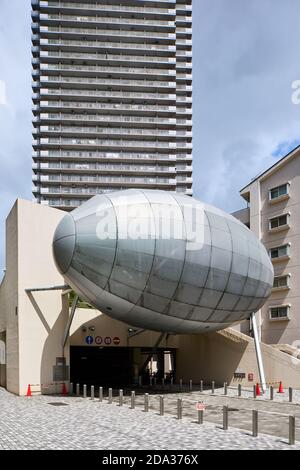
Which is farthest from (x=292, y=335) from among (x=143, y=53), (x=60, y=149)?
(x=143, y=53)

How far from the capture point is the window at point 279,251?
169 ft

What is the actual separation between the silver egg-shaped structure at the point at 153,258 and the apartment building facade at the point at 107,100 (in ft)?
294

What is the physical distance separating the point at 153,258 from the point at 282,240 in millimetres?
32638

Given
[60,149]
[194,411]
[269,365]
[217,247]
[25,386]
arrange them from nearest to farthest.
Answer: [194,411], [217,247], [25,386], [269,365], [60,149]

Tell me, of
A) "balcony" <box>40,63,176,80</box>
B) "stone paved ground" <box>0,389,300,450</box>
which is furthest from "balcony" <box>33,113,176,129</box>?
"stone paved ground" <box>0,389,300,450</box>

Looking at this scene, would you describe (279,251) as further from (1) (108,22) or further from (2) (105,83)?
(1) (108,22)

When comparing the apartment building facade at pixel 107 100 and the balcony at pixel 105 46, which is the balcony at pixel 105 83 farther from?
the balcony at pixel 105 46

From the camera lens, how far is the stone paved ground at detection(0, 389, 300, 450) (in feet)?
44.2

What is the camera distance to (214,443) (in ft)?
44.7

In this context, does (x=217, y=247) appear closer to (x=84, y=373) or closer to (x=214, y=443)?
(x=214, y=443)

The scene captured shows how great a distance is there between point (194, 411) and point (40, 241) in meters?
15.2

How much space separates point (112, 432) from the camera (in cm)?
1541

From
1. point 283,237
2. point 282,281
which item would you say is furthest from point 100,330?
point 283,237

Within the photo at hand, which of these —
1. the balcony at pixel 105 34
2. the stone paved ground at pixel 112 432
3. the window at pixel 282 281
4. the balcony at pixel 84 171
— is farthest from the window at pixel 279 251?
the balcony at pixel 105 34
